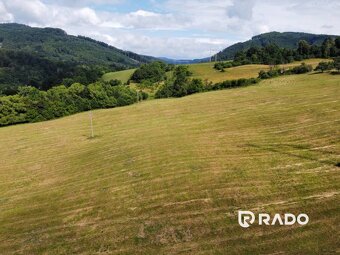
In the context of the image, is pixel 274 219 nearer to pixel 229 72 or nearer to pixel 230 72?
pixel 230 72

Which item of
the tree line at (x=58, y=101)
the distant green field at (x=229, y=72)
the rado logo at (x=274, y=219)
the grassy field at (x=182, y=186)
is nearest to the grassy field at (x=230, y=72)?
the distant green field at (x=229, y=72)

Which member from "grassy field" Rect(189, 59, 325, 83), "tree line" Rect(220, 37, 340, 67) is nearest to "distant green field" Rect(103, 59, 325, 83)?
"grassy field" Rect(189, 59, 325, 83)

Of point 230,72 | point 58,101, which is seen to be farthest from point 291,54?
point 58,101

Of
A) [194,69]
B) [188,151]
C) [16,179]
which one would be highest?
[194,69]

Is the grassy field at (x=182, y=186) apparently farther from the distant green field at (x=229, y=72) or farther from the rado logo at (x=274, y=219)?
the distant green field at (x=229, y=72)

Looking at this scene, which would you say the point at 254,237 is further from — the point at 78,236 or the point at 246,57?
the point at 246,57

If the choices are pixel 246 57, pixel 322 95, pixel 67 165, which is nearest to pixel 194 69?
pixel 246 57
